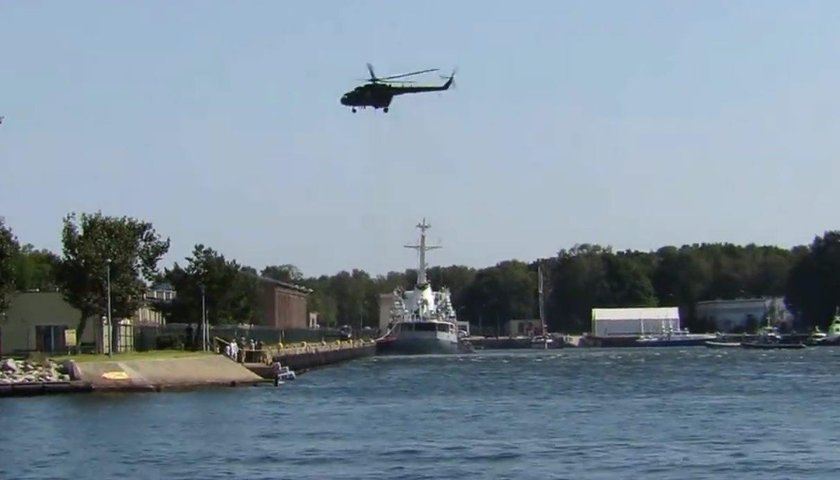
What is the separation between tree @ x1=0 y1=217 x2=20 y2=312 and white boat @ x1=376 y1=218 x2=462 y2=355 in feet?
233

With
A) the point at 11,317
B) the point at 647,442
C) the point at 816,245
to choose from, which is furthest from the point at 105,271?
the point at 816,245

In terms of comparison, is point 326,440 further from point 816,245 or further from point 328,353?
point 816,245

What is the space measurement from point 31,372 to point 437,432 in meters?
27.7

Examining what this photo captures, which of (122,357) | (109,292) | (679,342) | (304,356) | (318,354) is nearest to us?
(122,357)

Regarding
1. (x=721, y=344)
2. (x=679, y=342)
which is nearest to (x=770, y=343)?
(x=721, y=344)

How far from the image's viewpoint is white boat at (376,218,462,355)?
148 metres

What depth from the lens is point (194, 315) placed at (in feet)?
358

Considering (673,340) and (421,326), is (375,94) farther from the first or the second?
(673,340)

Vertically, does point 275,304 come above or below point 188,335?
above

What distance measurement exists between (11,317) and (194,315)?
18.4 metres

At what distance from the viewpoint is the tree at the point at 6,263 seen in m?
77.2

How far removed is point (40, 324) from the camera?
93.0 meters

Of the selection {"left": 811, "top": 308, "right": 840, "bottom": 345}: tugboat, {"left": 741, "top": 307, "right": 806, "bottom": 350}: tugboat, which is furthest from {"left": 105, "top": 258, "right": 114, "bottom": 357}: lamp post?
{"left": 811, "top": 308, "right": 840, "bottom": 345}: tugboat

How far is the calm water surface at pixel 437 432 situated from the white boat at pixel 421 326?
71314 mm
